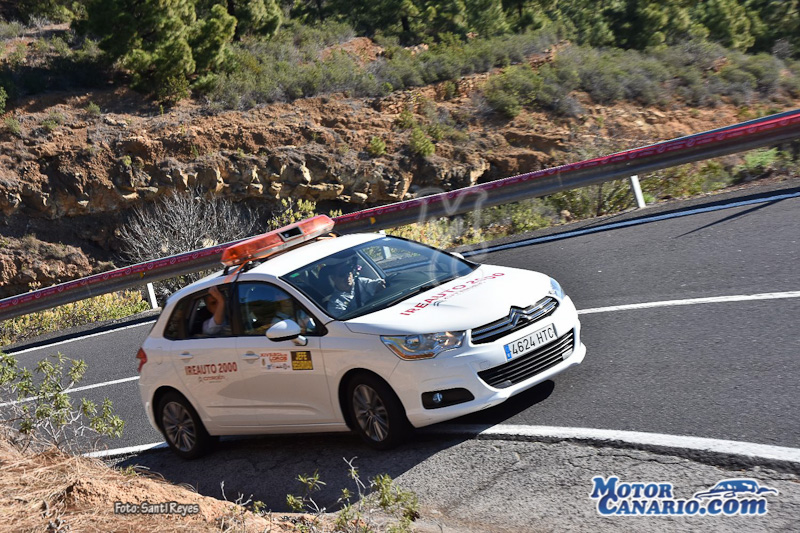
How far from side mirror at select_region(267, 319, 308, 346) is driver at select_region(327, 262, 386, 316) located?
0.30 m

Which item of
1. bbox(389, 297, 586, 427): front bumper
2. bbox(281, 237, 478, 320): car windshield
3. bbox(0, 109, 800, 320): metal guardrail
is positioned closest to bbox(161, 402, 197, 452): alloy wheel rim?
bbox(281, 237, 478, 320): car windshield

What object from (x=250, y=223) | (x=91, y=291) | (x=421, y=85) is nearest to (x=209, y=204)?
(x=250, y=223)

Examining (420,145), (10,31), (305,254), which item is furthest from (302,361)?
(10,31)

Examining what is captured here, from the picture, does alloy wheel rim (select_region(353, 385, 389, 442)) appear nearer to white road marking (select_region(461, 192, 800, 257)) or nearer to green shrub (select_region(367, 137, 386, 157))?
white road marking (select_region(461, 192, 800, 257))

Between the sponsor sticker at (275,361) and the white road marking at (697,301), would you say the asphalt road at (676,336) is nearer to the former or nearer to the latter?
the white road marking at (697,301)

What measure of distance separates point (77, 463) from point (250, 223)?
2277 cm

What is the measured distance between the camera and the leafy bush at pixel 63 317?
16031 mm

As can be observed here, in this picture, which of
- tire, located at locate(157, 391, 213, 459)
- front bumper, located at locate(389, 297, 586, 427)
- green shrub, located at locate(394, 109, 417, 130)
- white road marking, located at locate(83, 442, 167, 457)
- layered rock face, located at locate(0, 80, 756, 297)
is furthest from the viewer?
green shrub, located at locate(394, 109, 417, 130)

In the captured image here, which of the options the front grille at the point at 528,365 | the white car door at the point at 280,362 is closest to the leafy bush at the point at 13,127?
the white car door at the point at 280,362

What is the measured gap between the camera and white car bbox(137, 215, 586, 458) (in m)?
6.00

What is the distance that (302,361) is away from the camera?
6594 mm

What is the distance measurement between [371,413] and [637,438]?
1968 mm

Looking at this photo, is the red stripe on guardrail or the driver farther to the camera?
the red stripe on guardrail
